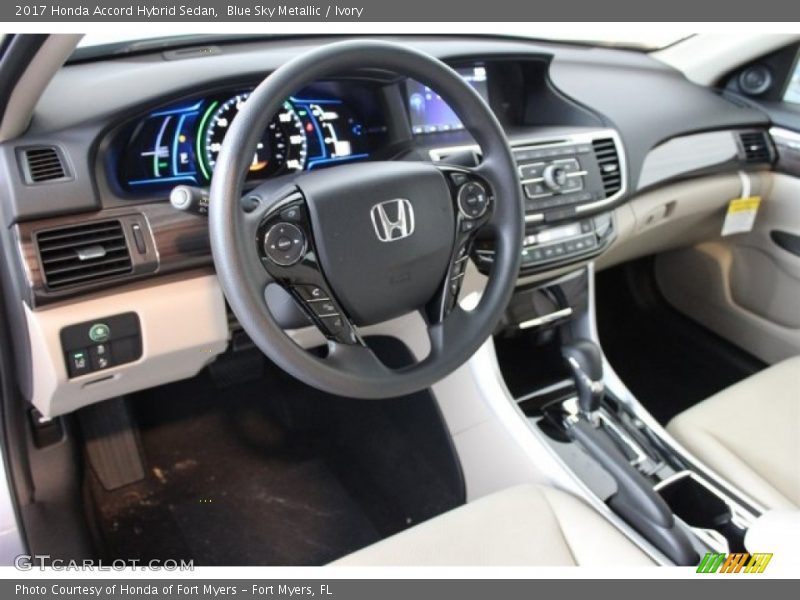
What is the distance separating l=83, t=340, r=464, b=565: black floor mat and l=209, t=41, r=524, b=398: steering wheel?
1.99 feet

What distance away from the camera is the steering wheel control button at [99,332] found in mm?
979

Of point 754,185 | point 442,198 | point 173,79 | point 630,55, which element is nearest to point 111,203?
point 173,79

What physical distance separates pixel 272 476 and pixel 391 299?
88cm

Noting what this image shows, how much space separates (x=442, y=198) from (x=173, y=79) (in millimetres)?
471

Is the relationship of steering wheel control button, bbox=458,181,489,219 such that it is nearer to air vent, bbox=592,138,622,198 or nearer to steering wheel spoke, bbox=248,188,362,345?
steering wheel spoke, bbox=248,188,362,345

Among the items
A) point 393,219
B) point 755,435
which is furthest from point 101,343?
point 755,435

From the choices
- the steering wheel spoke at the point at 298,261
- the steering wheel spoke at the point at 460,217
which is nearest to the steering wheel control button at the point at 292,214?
the steering wheel spoke at the point at 298,261

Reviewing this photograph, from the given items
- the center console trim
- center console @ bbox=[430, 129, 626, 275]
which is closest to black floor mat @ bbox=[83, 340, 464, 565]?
center console @ bbox=[430, 129, 626, 275]

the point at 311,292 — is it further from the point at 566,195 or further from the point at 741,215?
the point at 741,215

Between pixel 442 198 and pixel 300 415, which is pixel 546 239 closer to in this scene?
pixel 442 198

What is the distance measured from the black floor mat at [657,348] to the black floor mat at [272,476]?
0.80m

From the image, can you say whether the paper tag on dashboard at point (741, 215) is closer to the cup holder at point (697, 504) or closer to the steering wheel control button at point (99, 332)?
the cup holder at point (697, 504)

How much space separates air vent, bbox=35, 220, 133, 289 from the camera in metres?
0.91

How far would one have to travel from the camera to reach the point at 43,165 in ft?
3.04
